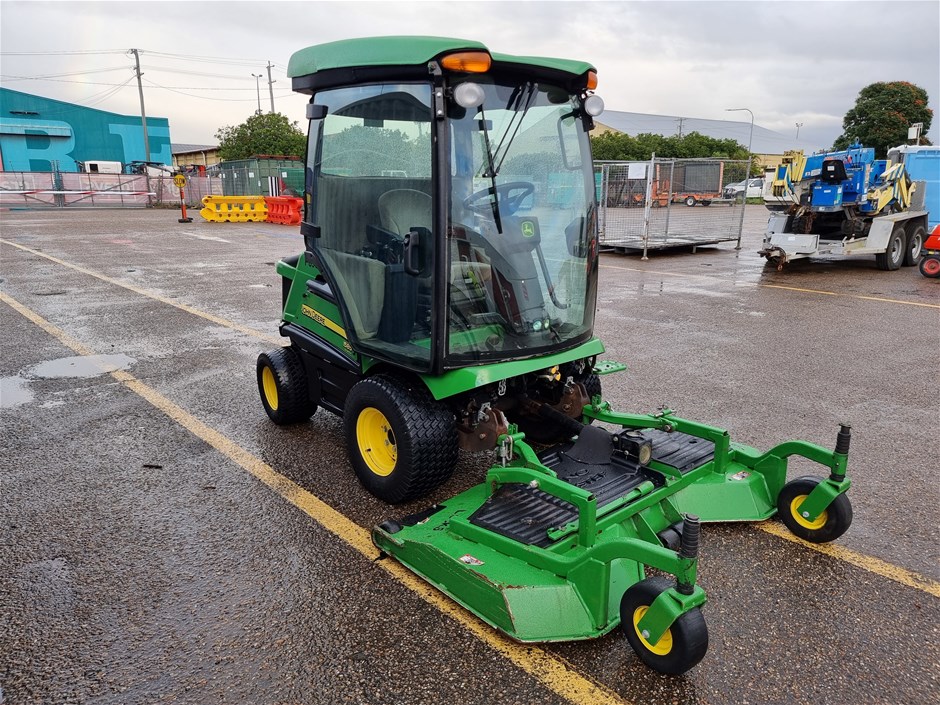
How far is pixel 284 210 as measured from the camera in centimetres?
2269

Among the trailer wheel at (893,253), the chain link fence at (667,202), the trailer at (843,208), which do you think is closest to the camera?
the trailer at (843,208)

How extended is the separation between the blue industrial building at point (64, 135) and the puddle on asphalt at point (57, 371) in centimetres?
Answer: 4448

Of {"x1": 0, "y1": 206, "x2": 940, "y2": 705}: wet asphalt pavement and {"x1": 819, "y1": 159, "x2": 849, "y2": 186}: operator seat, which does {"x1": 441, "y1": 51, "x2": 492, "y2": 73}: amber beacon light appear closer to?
{"x1": 0, "y1": 206, "x2": 940, "y2": 705}: wet asphalt pavement

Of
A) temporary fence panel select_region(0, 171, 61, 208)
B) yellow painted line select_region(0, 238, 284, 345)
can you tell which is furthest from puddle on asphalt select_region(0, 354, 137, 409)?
temporary fence panel select_region(0, 171, 61, 208)

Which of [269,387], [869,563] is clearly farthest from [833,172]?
[269,387]

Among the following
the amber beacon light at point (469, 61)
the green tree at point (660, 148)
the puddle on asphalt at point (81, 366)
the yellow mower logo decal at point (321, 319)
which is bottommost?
the puddle on asphalt at point (81, 366)

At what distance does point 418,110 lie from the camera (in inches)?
120

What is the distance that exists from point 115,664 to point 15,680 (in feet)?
1.08

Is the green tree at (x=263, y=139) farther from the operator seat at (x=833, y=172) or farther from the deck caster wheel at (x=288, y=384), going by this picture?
the deck caster wheel at (x=288, y=384)

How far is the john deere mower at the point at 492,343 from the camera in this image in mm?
2725

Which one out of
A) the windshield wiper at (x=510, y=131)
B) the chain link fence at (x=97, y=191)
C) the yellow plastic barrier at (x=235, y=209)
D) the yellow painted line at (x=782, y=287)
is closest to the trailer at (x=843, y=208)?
the yellow painted line at (x=782, y=287)

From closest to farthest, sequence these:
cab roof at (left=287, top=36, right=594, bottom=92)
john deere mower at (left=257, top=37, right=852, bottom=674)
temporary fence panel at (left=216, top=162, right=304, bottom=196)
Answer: john deere mower at (left=257, top=37, right=852, bottom=674) → cab roof at (left=287, top=36, right=594, bottom=92) → temporary fence panel at (left=216, top=162, right=304, bottom=196)

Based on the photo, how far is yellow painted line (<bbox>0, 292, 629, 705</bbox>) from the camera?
230 centimetres

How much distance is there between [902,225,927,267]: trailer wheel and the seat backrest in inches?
516
